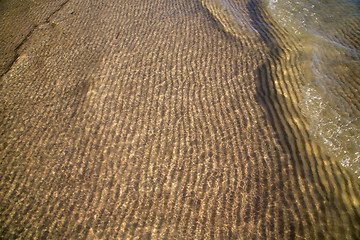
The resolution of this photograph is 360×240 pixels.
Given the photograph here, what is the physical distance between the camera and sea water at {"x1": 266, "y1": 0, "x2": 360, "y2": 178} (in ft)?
7.03

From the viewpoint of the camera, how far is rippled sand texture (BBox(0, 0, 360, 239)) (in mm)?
1635

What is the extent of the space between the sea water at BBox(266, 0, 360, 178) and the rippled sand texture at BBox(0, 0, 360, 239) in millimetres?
200

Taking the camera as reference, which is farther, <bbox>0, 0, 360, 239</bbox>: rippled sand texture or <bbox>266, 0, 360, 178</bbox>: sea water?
<bbox>266, 0, 360, 178</bbox>: sea water

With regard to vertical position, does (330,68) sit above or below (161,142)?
above

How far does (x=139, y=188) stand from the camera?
70.4 inches

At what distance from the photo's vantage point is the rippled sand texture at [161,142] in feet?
5.36

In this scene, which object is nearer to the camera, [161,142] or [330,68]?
[161,142]

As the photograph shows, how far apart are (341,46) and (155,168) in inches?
133

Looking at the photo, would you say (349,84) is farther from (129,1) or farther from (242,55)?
(129,1)

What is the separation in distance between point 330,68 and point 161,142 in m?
2.51

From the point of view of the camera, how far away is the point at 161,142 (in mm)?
2055

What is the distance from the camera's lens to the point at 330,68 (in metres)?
2.82

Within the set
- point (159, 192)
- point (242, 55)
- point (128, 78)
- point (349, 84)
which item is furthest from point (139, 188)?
point (349, 84)

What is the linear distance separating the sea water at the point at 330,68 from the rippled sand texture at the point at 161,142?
7.9 inches
